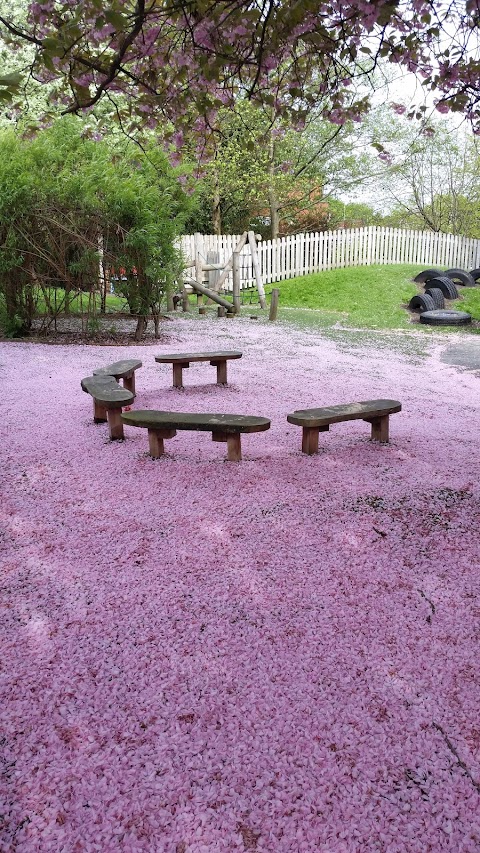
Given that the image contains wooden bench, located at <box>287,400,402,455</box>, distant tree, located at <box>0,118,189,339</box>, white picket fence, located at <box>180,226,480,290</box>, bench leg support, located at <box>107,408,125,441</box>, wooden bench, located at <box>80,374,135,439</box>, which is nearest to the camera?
wooden bench, located at <box>287,400,402,455</box>

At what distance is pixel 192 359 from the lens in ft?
21.8

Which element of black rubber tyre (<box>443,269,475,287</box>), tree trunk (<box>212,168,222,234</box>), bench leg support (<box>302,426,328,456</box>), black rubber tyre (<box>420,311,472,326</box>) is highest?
tree trunk (<box>212,168,222,234</box>)

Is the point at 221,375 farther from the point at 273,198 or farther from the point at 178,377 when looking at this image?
the point at 273,198

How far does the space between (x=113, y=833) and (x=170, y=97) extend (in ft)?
15.1

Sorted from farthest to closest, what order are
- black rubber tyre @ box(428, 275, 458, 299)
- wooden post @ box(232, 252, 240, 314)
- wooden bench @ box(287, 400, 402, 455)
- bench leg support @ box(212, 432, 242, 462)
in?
black rubber tyre @ box(428, 275, 458, 299) < wooden post @ box(232, 252, 240, 314) < wooden bench @ box(287, 400, 402, 455) < bench leg support @ box(212, 432, 242, 462)

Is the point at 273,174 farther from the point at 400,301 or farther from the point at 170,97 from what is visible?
the point at 170,97

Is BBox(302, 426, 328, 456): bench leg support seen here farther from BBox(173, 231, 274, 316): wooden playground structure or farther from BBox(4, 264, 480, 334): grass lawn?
BBox(173, 231, 274, 316): wooden playground structure

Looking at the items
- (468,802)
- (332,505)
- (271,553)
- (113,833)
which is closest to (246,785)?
(113,833)

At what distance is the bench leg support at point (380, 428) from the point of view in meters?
4.91

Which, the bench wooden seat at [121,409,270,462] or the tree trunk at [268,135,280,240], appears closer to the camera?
the bench wooden seat at [121,409,270,462]

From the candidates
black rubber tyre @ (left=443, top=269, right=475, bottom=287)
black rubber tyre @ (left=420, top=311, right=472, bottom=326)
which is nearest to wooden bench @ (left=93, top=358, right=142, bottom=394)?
black rubber tyre @ (left=420, top=311, right=472, bottom=326)

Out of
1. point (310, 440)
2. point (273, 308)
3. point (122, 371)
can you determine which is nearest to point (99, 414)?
point (122, 371)

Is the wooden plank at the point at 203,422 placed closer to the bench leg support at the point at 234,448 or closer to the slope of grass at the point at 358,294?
the bench leg support at the point at 234,448

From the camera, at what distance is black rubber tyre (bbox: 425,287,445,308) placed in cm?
1612
